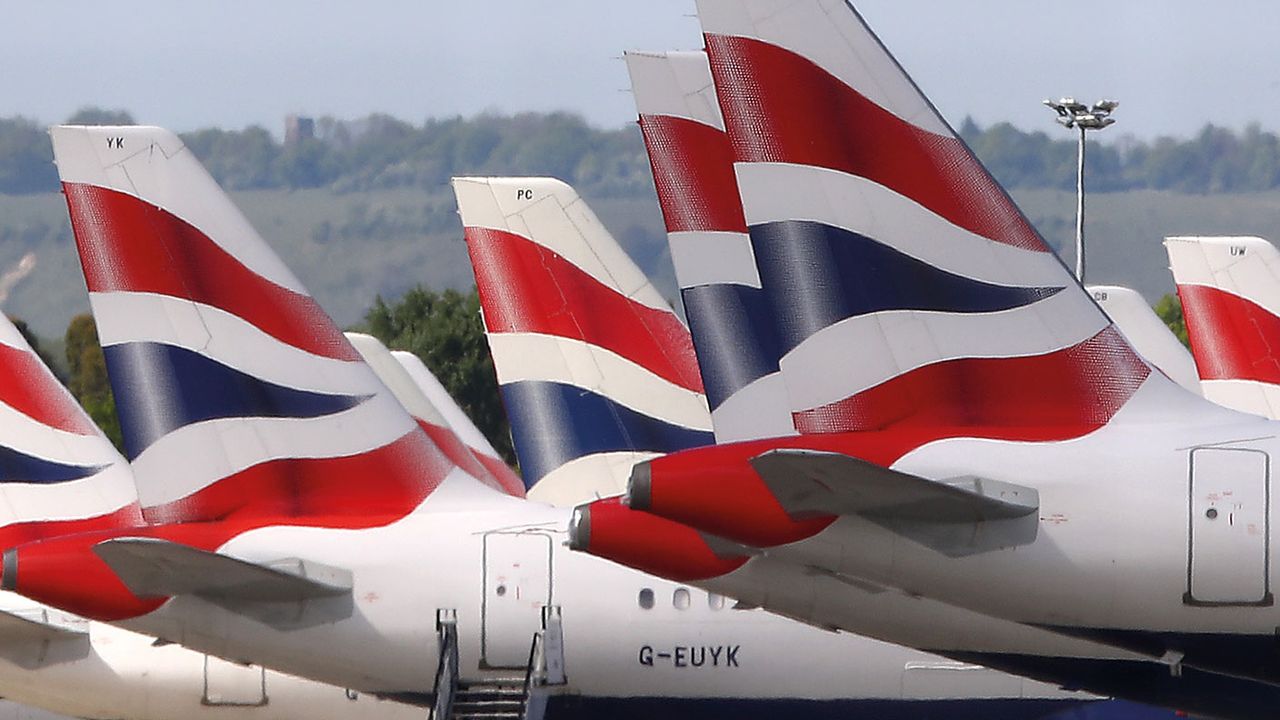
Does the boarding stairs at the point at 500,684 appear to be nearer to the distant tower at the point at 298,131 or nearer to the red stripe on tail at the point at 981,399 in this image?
the red stripe on tail at the point at 981,399

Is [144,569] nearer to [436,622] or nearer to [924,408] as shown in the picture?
[436,622]

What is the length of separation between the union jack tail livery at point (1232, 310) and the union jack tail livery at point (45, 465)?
46.4 ft

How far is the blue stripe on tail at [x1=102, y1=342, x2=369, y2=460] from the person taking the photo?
51.9 ft

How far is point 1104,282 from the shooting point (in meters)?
57.5

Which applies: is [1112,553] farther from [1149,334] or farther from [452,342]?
[452,342]

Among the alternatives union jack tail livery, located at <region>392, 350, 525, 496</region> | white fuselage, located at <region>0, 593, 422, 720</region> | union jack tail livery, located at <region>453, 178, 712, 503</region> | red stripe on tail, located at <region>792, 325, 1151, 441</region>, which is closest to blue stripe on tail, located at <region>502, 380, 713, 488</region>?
union jack tail livery, located at <region>453, 178, 712, 503</region>

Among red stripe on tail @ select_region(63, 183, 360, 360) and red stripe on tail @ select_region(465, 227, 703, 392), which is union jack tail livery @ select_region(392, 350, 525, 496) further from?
red stripe on tail @ select_region(63, 183, 360, 360)

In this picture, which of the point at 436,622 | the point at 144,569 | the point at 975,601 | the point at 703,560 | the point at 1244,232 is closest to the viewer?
the point at 975,601

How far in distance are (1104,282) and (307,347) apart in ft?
146

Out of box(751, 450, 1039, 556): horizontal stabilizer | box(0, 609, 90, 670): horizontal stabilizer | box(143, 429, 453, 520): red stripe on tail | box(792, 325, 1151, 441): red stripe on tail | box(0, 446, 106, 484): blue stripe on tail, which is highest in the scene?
box(0, 446, 106, 484): blue stripe on tail

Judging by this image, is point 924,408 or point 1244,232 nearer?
point 924,408

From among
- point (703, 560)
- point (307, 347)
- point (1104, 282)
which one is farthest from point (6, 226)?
point (703, 560)

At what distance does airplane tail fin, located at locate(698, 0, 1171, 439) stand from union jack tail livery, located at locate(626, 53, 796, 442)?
3779 mm

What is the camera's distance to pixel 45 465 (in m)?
20.0
